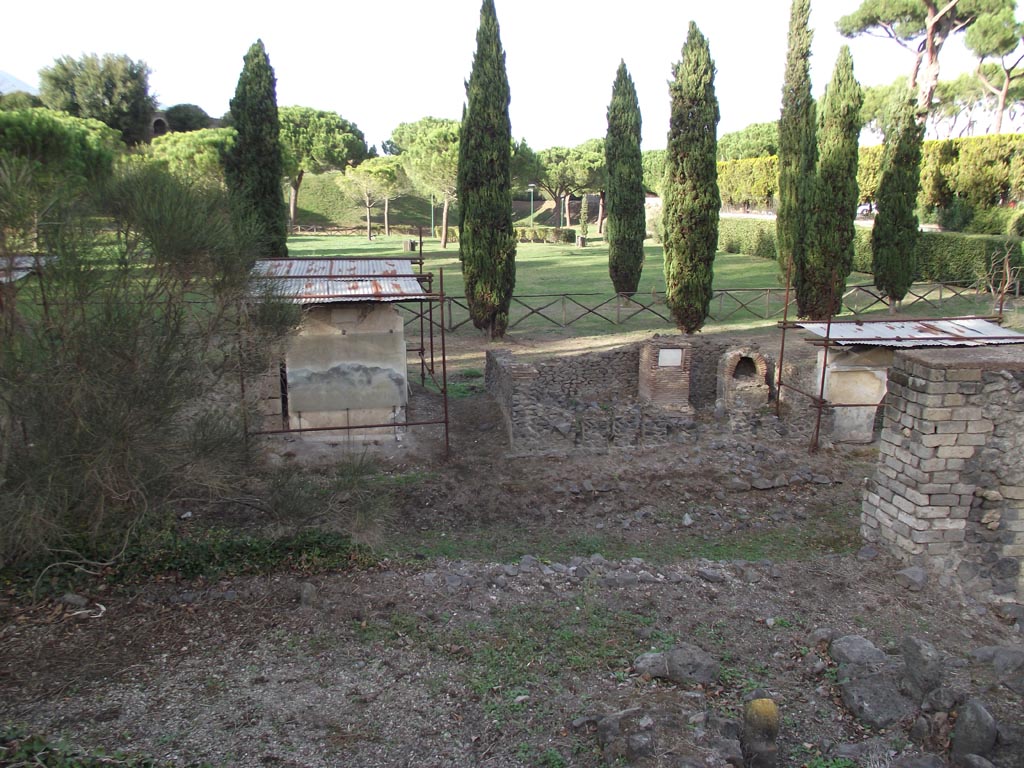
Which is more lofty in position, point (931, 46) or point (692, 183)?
point (931, 46)

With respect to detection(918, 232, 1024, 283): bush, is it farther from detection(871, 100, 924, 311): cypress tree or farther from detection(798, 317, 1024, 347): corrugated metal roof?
detection(798, 317, 1024, 347): corrugated metal roof

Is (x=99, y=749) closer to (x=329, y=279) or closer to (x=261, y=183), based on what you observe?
(x=329, y=279)

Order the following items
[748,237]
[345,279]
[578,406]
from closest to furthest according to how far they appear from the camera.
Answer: [345,279], [578,406], [748,237]

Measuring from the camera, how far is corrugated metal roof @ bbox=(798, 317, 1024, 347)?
10.7 metres

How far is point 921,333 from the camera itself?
1111 centimetres

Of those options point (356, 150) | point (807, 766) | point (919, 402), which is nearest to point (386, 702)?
point (807, 766)

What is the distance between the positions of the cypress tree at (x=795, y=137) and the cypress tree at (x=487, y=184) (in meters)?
8.23

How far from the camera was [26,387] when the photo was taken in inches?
199

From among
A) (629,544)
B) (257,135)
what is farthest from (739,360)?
(257,135)

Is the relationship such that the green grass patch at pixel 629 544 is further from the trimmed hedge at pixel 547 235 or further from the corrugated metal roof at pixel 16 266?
the trimmed hedge at pixel 547 235

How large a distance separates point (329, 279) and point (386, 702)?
774 cm

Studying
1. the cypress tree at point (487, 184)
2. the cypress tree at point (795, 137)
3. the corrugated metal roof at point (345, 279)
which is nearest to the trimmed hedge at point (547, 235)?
the cypress tree at point (795, 137)

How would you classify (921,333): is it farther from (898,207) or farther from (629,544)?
(898,207)

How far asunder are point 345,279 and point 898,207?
16.4 meters
